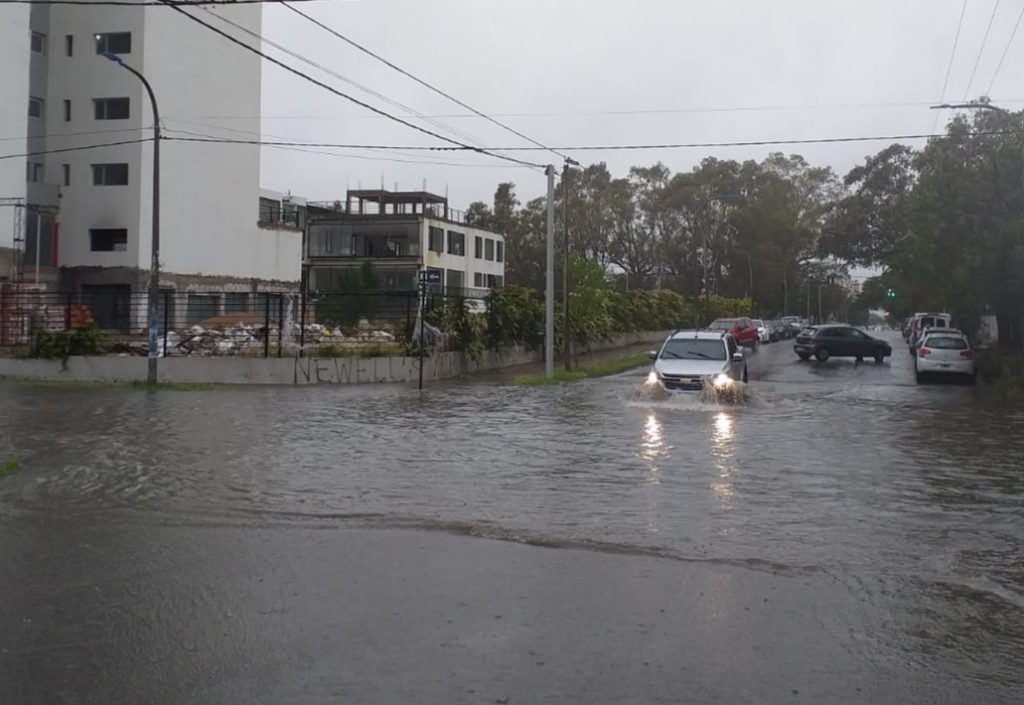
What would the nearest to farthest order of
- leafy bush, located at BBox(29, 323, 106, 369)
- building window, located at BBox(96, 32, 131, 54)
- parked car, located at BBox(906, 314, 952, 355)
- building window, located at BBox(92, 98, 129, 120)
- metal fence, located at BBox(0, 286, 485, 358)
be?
leafy bush, located at BBox(29, 323, 106, 369), metal fence, located at BBox(0, 286, 485, 358), building window, located at BBox(96, 32, 131, 54), building window, located at BBox(92, 98, 129, 120), parked car, located at BBox(906, 314, 952, 355)

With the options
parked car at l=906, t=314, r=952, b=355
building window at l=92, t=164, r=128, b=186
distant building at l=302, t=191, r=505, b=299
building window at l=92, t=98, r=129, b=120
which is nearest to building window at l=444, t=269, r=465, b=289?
distant building at l=302, t=191, r=505, b=299

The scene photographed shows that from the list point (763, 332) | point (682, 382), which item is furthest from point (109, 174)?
point (763, 332)

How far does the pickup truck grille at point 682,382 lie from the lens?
22234 mm

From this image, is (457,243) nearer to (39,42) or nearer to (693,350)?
(39,42)

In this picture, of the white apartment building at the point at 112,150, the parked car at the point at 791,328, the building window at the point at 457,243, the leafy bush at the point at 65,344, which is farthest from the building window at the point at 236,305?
the parked car at the point at 791,328

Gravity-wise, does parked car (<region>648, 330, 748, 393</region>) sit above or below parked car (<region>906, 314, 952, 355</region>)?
below

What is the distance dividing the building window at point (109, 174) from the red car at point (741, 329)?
27639 mm

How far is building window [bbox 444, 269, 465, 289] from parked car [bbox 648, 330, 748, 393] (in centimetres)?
4671

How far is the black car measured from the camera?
4219cm

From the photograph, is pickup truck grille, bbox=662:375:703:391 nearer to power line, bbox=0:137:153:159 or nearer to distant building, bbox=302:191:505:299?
power line, bbox=0:137:153:159

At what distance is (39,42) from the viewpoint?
151 feet

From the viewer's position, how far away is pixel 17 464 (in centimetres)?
1307

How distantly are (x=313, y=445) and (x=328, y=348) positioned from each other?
13821 mm

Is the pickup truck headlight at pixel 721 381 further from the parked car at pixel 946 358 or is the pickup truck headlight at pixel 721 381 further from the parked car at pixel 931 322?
the parked car at pixel 931 322
